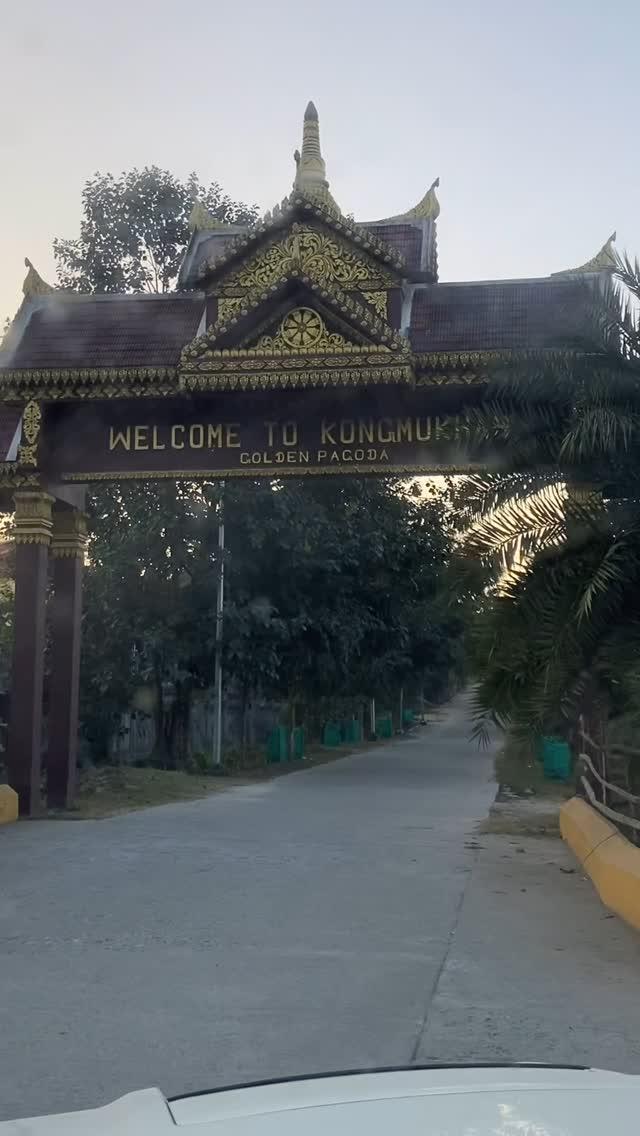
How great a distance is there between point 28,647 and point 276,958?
7.98 metres

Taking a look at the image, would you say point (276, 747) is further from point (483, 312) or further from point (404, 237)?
point (483, 312)

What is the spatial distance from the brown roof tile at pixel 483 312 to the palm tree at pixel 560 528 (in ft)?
9.18

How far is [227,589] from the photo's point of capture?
86.4 feet

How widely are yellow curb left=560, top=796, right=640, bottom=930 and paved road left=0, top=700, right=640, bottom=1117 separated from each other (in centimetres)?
17

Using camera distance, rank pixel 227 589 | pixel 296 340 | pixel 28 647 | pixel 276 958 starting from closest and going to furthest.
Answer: pixel 276 958 < pixel 296 340 < pixel 28 647 < pixel 227 589

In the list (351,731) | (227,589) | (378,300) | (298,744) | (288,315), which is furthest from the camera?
(351,731)

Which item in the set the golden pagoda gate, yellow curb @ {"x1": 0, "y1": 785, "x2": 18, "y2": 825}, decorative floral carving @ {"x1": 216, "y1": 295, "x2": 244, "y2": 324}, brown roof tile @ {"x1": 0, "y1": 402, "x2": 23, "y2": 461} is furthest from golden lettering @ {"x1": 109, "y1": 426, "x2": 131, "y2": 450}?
yellow curb @ {"x1": 0, "y1": 785, "x2": 18, "y2": 825}

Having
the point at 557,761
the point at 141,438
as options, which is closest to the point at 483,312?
the point at 141,438

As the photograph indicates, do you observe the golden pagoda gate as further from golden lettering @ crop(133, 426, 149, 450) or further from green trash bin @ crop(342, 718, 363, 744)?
green trash bin @ crop(342, 718, 363, 744)

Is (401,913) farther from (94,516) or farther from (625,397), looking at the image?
(94,516)

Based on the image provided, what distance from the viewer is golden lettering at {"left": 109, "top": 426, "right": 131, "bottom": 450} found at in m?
13.4

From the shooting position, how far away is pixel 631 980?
616cm

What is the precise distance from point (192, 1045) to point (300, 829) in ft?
27.7

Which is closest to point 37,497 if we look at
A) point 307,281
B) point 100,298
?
point 100,298
